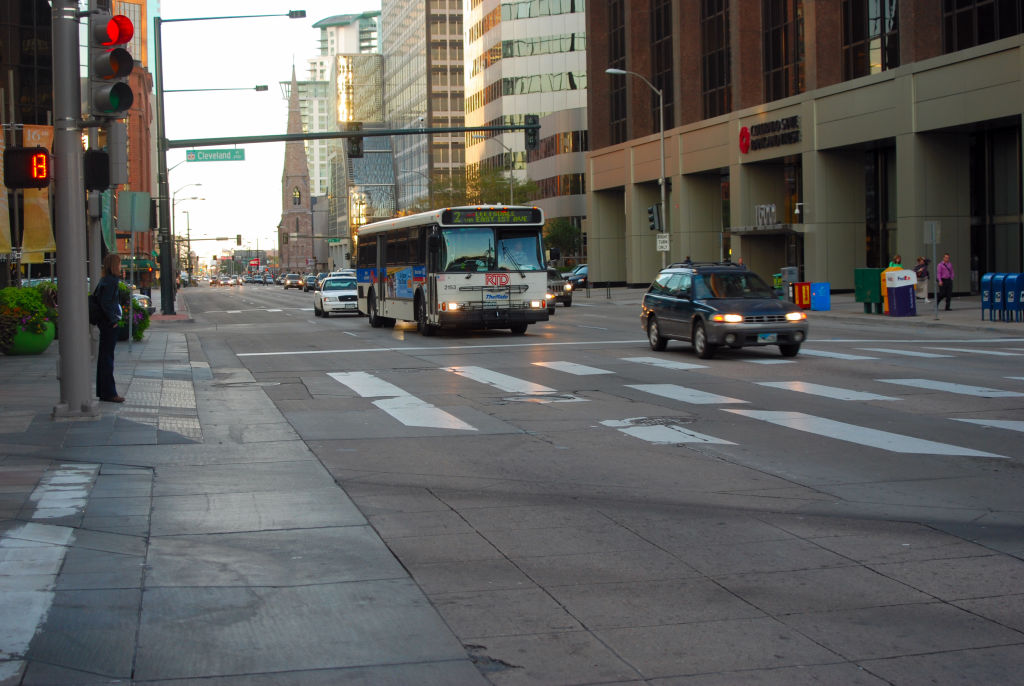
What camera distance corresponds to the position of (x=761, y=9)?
2211 inches

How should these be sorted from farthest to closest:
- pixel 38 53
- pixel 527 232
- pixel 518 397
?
pixel 38 53 → pixel 527 232 → pixel 518 397

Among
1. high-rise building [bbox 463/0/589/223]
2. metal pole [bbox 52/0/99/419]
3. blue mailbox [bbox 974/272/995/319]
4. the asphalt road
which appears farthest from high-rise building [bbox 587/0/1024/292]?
metal pole [bbox 52/0/99/419]

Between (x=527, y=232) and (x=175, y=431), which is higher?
(x=527, y=232)

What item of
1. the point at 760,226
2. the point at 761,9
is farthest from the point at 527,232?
the point at 761,9

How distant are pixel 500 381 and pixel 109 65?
7.26m

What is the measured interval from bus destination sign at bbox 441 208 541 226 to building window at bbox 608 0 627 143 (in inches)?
Result: 1802

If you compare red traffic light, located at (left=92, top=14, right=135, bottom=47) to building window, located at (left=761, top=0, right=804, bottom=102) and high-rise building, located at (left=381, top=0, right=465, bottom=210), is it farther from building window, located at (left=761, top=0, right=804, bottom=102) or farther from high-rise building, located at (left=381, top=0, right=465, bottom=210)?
high-rise building, located at (left=381, top=0, right=465, bottom=210)

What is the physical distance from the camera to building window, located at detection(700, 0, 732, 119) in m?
59.8

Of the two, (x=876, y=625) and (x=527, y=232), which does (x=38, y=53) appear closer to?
(x=527, y=232)

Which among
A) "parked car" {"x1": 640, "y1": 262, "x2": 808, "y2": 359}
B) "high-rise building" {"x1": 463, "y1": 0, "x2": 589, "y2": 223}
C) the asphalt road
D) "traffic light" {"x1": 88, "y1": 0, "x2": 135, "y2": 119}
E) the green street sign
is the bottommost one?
the asphalt road

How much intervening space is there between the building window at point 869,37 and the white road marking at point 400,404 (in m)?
34.5

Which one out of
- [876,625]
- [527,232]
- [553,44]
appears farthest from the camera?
[553,44]

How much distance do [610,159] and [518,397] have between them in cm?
6020

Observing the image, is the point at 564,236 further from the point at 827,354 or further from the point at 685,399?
the point at 685,399
